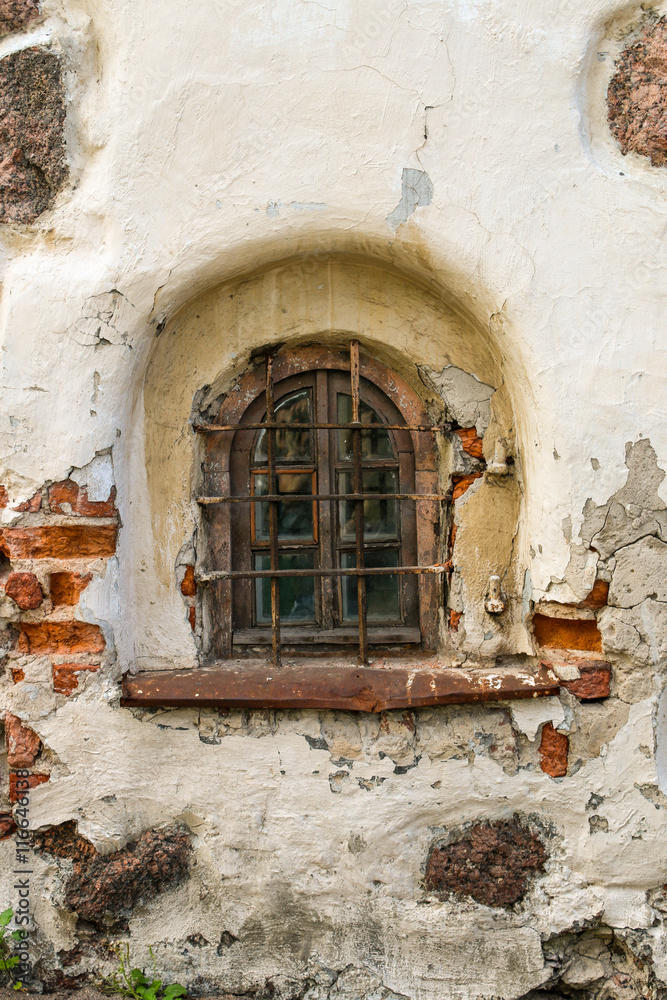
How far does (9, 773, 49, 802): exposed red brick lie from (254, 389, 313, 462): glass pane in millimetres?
1260

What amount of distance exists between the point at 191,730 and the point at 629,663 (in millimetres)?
1386

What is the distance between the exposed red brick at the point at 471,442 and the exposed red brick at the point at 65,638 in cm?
136

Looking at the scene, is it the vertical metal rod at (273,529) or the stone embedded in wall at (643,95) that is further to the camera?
the vertical metal rod at (273,529)

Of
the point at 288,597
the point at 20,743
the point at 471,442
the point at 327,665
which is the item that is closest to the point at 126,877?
the point at 20,743

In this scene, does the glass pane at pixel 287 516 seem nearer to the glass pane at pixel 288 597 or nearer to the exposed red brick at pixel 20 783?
the glass pane at pixel 288 597

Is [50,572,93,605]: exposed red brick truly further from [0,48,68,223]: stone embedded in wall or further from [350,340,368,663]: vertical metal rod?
[0,48,68,223]: stone embedded in wall

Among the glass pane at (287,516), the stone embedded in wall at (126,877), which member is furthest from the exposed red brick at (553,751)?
the stone embedded in wall at (126,877)

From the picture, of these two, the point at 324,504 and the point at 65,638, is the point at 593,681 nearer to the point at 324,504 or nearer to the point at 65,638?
the point at 324,504

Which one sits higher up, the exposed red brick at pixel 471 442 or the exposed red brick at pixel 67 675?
the exposed red brick at pixel 471 442

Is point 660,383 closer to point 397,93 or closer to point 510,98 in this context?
point 510,98

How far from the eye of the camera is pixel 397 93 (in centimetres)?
211

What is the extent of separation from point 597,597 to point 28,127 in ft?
7.55

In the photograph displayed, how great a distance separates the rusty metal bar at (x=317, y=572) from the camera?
7.50 ft

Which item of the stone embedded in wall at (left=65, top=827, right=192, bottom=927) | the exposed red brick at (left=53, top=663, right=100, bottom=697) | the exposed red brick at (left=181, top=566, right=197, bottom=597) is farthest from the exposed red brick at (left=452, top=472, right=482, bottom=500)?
the stone embedded in wall at (left=65, top=827, right=192, bottom=927)
